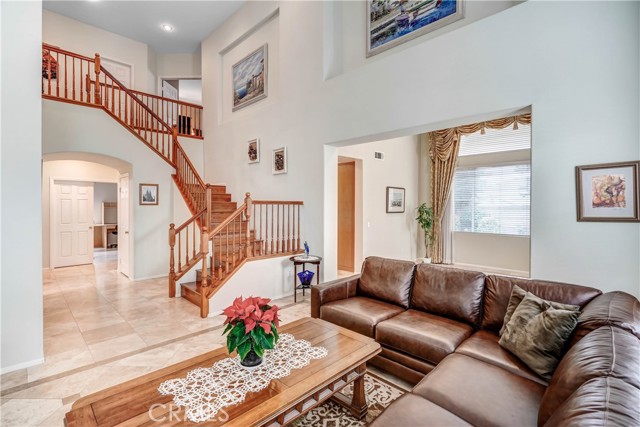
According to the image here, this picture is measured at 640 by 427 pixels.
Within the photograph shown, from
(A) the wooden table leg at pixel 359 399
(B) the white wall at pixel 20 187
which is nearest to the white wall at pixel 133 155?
(B) the white wall at pixel 20 187

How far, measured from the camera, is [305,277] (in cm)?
476

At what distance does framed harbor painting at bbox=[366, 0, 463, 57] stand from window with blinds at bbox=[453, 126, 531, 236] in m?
3.43

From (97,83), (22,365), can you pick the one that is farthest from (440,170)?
(22,365)

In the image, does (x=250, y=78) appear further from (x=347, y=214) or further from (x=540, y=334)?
(x=540, y=334)

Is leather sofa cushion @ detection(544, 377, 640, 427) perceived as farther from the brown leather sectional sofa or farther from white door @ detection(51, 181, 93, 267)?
white door @ detection(51, 181, 93, 267)

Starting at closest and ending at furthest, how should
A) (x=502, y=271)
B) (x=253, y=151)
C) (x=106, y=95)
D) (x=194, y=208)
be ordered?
1. (x=106, y=95)
2. (x=194, y=208)
3. (x=253, y=151)
4. (x=502, y=271)

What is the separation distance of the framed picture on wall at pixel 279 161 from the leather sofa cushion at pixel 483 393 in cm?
436

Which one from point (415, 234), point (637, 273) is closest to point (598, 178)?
point (637, 273)

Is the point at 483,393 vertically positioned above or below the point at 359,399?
above

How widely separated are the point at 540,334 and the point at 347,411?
4.54 feet

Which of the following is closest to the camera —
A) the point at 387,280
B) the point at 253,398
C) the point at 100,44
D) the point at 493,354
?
the point at 253,398

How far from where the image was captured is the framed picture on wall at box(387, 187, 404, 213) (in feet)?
22.4

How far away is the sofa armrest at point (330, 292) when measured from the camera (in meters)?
3.17

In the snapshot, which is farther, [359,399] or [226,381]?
[359,399]
